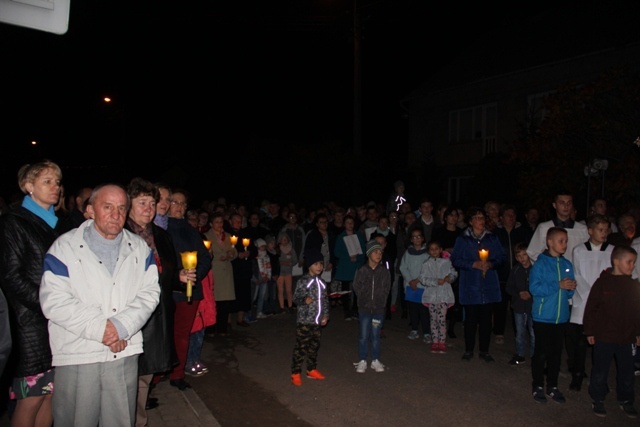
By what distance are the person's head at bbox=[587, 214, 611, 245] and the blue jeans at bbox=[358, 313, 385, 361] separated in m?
2.89

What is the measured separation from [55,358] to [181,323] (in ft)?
8.86

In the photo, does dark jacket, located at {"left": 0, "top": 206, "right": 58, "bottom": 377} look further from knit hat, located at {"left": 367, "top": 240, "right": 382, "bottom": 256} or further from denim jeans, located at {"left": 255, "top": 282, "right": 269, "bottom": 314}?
denim jeans, located at {"left": 255, "top": 282, "right": 269, "bottom": 314}

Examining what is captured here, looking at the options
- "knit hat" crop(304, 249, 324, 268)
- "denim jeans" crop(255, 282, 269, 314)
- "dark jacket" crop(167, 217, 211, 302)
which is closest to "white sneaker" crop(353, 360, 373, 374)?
"knit hat" crop(304, 249, 324, 268)

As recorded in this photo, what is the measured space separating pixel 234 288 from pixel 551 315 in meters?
5.35

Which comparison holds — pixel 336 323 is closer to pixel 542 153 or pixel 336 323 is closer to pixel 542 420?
pixel 542 420

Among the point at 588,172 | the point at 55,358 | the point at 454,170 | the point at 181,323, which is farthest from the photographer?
the point at 454,170

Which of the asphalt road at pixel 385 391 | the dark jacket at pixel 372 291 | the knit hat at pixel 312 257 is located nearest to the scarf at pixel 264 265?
the asphalt road at pixel 385 391

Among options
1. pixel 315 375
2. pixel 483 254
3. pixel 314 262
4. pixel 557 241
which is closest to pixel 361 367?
pixel 315 375

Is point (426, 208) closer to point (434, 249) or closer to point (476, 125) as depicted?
point (434, 249)

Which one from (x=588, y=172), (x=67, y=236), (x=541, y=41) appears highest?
(x=541, y=41)

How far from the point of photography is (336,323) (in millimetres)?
10266

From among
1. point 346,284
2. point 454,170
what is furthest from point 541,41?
point 346,284

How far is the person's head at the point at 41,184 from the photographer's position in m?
4.49

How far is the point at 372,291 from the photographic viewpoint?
7488mm
